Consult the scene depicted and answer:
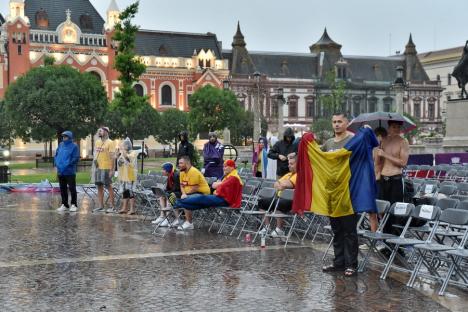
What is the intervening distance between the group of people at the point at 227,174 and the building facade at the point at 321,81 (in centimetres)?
6607

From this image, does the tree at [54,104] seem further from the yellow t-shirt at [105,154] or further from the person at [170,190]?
the person at [170,190]

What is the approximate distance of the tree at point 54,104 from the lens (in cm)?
4386

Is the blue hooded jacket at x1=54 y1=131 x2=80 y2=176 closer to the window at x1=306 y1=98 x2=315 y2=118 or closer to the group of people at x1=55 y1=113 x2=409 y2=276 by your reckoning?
the group of people at x1=55 y1=113 x2=409 y2=276

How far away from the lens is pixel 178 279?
27.4ft

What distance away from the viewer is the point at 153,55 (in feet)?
250

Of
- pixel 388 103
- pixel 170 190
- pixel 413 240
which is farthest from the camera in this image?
pixel 388 103

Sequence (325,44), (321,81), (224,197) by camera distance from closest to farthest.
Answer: (224,197)
(321,81)
(325,44)

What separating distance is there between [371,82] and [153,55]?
3042 cm

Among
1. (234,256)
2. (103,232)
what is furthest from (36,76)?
(234,256)

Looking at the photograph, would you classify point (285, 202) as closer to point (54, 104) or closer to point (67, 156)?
point (67, 156)

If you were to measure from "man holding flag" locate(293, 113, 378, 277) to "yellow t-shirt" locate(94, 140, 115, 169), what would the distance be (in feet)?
26.4

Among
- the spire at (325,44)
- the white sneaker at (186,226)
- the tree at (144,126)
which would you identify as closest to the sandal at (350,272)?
the white sneaker at (186,226)

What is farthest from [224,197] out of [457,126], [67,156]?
[457,126]

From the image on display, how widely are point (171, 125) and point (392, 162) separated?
5731 centimetres
